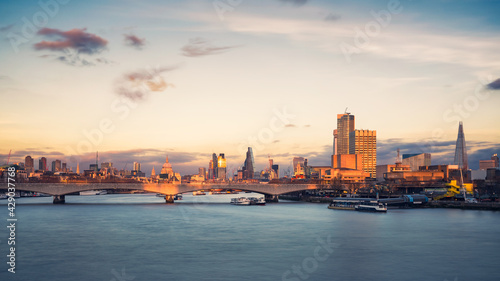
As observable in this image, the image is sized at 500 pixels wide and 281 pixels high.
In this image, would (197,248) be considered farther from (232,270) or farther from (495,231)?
(495,231)

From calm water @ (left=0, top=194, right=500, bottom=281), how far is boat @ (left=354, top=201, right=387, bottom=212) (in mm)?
25844

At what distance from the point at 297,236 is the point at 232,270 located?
79.3 ft

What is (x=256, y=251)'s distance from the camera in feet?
176

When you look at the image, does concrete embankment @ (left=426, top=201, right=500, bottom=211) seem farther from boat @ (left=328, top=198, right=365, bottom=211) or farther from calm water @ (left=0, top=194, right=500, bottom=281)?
calm water @ (left=0, top=194, right=500, bottom=281)

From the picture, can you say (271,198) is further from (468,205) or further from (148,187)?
(468,205)

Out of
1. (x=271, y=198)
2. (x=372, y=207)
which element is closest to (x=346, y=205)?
(x=372, y=207)

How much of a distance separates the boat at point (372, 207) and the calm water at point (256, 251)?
84.8ft

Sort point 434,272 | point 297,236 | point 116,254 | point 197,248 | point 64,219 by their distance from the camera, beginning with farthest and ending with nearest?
1. point 64,219
2. point 297,236
3. point 197,248
4. point 116,254
5. point 434,272

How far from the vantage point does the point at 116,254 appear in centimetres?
5181

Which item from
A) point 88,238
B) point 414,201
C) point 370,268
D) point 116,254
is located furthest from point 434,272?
point 414,201

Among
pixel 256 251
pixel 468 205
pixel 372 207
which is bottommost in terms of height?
pixel 256 251

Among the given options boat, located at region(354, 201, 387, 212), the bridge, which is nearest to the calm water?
boat, located at region(354, 201, 387, 212)

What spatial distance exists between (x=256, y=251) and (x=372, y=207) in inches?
2546

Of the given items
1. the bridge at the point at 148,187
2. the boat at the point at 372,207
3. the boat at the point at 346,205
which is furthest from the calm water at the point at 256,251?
the bridge at the point at 148,187
